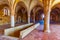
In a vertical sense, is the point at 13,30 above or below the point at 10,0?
below

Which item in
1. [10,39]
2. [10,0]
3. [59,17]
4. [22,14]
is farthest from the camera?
[59,17]

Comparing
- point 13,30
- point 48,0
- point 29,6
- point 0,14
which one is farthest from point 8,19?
point 48,0

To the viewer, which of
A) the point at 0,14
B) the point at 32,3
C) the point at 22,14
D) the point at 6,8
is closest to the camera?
the point at 32,3

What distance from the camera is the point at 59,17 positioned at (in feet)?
87.5

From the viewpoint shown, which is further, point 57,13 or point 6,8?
point 57,13

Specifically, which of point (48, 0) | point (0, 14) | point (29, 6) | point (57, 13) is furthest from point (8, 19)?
point (57, 13)

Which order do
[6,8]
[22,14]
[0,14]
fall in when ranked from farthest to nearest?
[22,14]
[6,8]
[0,14]

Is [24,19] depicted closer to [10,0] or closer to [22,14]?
[22,14]

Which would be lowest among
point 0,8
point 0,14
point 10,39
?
point 10,39

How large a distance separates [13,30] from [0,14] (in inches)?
423

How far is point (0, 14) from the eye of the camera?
57.9 ft

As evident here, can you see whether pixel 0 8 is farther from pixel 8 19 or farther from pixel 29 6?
pixel 29 6

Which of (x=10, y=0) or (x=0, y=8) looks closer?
(x=10, y=0)

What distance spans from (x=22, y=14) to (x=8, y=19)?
639 centimetres
